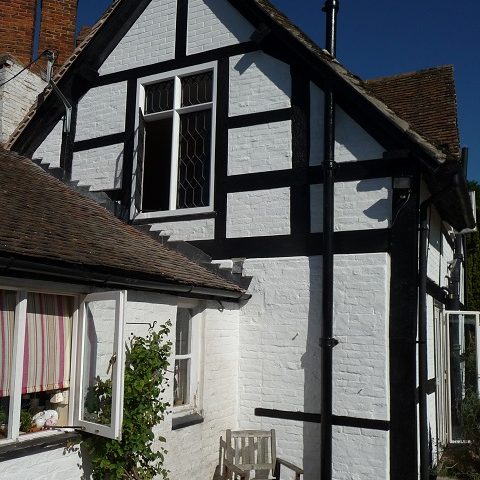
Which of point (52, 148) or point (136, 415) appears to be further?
point (52, 148)

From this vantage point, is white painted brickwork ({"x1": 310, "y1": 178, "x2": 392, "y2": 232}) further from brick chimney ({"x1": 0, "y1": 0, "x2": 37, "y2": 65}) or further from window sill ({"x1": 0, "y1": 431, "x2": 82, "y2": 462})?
brick chimney ({"x1": 0, "y1": 0, "x2": 37, "y2": 65})

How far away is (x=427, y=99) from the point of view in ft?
28.5

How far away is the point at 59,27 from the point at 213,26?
12.2ft

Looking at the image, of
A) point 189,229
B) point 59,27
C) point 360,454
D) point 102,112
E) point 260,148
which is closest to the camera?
point 360,454

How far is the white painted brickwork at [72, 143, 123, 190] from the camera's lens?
28.2ft

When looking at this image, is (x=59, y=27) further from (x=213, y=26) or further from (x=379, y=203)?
(x=379, y=203)

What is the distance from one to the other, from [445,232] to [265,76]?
14.0ft

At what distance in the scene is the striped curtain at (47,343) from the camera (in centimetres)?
483

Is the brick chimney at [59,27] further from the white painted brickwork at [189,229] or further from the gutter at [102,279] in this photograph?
the gutter at [102,279]

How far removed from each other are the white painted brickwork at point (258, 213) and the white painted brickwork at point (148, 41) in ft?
8.60

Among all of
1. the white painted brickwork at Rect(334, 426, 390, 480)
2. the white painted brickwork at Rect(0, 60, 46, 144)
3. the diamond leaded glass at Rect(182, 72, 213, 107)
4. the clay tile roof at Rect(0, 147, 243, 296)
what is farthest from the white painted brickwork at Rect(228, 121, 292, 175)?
the white painted brickwork at Rect(0, 60, 46, 144)

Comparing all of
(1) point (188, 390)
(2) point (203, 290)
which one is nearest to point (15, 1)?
(2) point (203, 290)

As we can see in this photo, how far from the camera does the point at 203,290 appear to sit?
643 cm

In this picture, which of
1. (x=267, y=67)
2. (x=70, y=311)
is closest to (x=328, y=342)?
A: (x=70, y=311)
